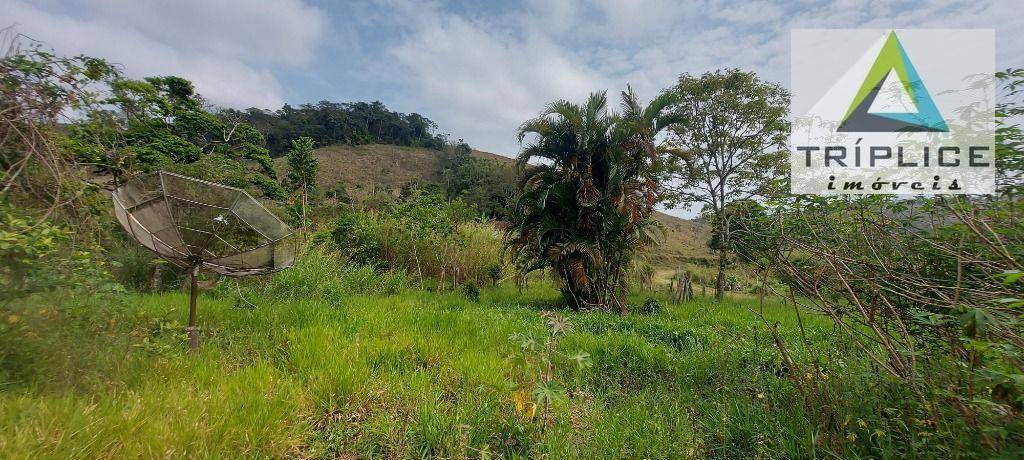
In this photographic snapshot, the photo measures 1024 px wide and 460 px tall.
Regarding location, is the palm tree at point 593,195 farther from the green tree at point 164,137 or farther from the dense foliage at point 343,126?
the dense foliage at point 343,126

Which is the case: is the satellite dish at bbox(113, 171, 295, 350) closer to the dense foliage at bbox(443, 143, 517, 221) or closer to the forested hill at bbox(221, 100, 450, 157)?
the dense foliage at bbox(443, 143, 517, 221)

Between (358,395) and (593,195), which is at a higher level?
(593,195)

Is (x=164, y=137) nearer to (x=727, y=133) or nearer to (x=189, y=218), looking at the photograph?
(x=189, y=218)

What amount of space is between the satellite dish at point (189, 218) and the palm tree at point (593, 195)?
518cm

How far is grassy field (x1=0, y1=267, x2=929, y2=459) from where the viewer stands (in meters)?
2.01

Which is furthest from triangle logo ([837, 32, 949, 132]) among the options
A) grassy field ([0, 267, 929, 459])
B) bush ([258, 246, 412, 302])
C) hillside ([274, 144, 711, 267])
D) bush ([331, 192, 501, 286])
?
hillside ([274, 144, 711, 267])

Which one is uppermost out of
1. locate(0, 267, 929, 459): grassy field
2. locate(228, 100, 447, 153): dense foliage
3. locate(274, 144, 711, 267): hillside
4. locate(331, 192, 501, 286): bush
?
locate(228, 100, 447, 153): dense foliage

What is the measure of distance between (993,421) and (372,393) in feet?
10.8

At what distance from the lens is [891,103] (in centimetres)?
353

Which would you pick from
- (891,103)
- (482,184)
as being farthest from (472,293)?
(482,184)

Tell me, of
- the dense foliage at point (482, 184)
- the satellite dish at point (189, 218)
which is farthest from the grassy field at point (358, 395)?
the dense foliage at point (482, 184)

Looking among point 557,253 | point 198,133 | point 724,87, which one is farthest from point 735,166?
point 198,133

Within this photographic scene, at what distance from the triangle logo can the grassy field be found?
6.81 ft

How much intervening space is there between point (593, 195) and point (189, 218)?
6270 mm
